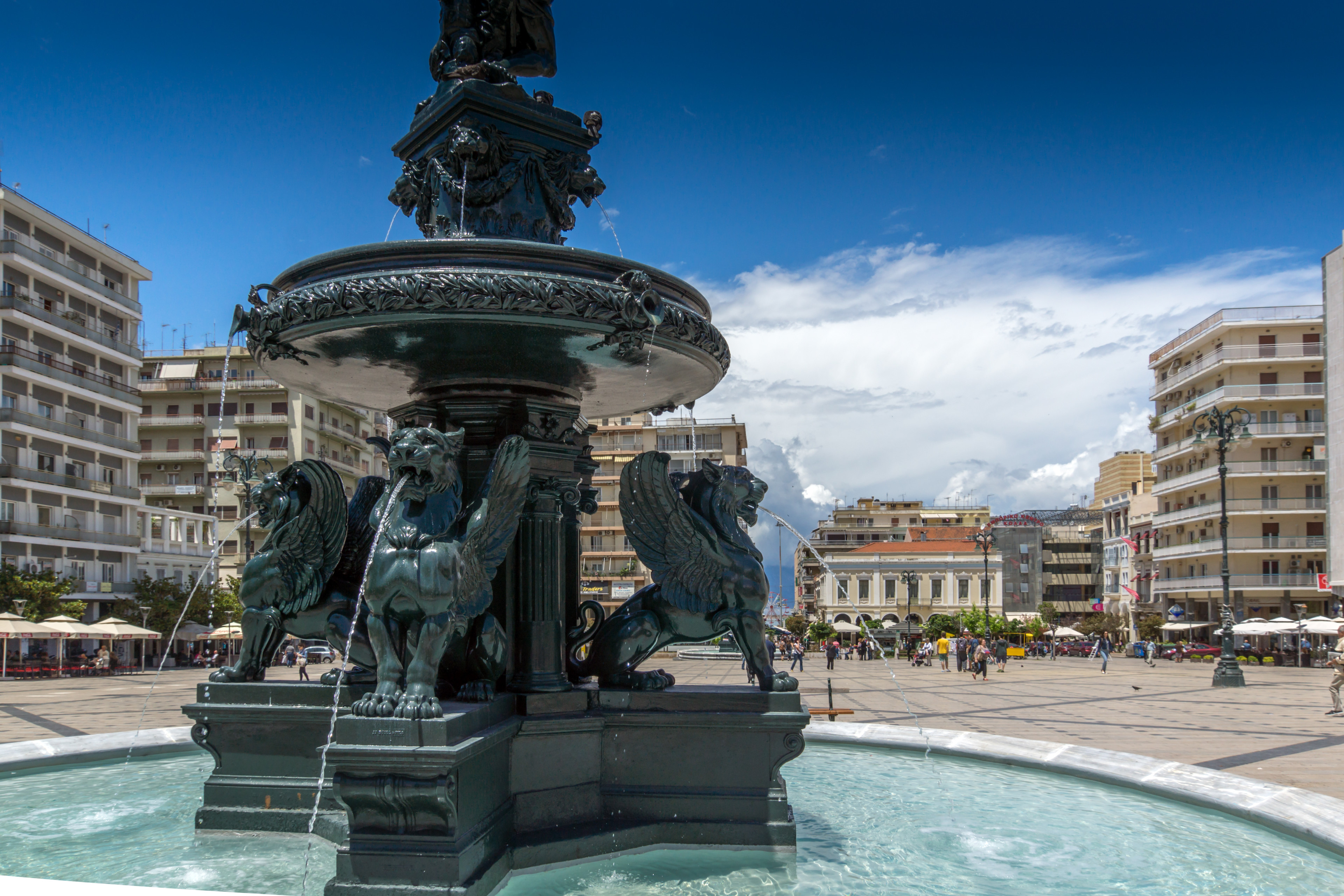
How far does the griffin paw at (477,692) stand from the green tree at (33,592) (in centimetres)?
3274

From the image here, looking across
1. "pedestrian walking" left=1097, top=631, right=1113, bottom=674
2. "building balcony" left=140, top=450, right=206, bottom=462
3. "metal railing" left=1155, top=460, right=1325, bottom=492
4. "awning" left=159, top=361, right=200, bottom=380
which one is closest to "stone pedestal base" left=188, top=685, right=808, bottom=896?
"pedestrian walking" left=1097, top=631, right=1113, bottom=674

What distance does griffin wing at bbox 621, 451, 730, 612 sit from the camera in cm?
552

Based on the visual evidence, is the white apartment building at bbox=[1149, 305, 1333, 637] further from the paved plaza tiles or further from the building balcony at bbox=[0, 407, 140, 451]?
the building balcony at bbox=[0, 407, 140, 451]

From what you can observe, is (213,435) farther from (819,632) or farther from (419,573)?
(419,573)

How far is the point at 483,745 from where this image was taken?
4.39 metres

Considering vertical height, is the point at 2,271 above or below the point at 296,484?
above

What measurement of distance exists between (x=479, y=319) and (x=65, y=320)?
1828 inches

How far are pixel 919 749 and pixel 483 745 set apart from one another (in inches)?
201

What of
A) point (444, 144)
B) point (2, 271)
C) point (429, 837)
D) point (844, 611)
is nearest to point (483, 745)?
point (429, 837)

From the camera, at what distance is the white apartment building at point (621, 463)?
211ft

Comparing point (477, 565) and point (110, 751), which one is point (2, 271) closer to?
point (110, 751)

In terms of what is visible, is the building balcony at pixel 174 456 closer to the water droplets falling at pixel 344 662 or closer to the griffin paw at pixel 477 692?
the water droplets falling at pixel 344 662

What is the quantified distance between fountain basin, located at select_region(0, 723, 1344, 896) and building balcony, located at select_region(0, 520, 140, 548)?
38191 mm

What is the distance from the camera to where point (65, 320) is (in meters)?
43.1
